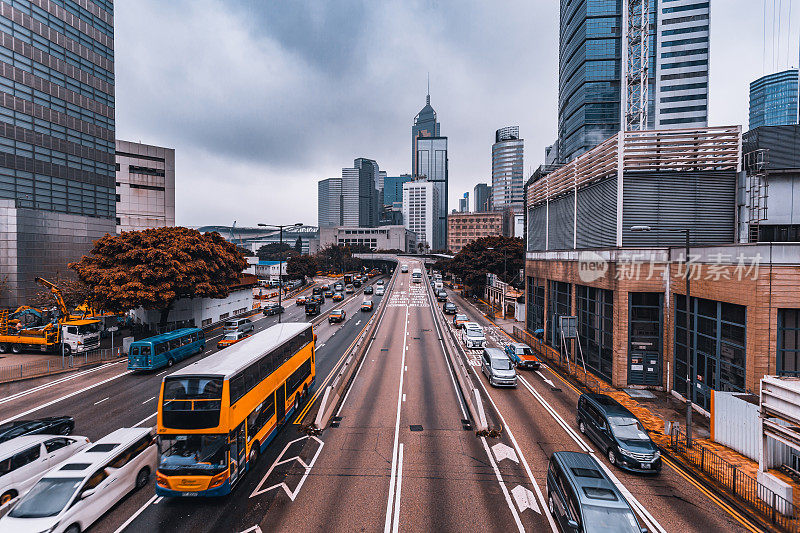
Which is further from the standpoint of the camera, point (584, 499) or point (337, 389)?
point (337, 389)

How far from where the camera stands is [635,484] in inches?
534

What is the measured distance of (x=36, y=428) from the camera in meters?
15.4

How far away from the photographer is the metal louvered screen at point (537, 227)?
41406 millimetres

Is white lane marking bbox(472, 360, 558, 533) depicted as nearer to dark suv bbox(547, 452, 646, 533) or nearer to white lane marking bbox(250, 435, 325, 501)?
dark suv bbox(547, 452, 646, 533)

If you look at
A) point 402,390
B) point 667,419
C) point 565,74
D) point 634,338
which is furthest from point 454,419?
point 565,74

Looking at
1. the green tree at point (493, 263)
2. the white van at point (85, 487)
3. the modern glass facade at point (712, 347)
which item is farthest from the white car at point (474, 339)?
the green tree at point (493, 263)

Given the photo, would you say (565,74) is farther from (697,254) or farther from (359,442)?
(359,442)

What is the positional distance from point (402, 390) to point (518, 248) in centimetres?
5593

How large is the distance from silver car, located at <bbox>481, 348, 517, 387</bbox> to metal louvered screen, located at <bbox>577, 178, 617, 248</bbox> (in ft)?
37.6

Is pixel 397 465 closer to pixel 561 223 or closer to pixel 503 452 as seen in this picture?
pixel 503 452

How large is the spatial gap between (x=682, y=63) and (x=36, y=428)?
136871 millimetres

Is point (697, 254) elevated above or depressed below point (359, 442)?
above

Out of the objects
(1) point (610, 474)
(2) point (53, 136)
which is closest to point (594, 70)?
(1) point (610, 474)

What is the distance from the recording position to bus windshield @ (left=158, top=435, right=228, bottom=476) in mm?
11680
